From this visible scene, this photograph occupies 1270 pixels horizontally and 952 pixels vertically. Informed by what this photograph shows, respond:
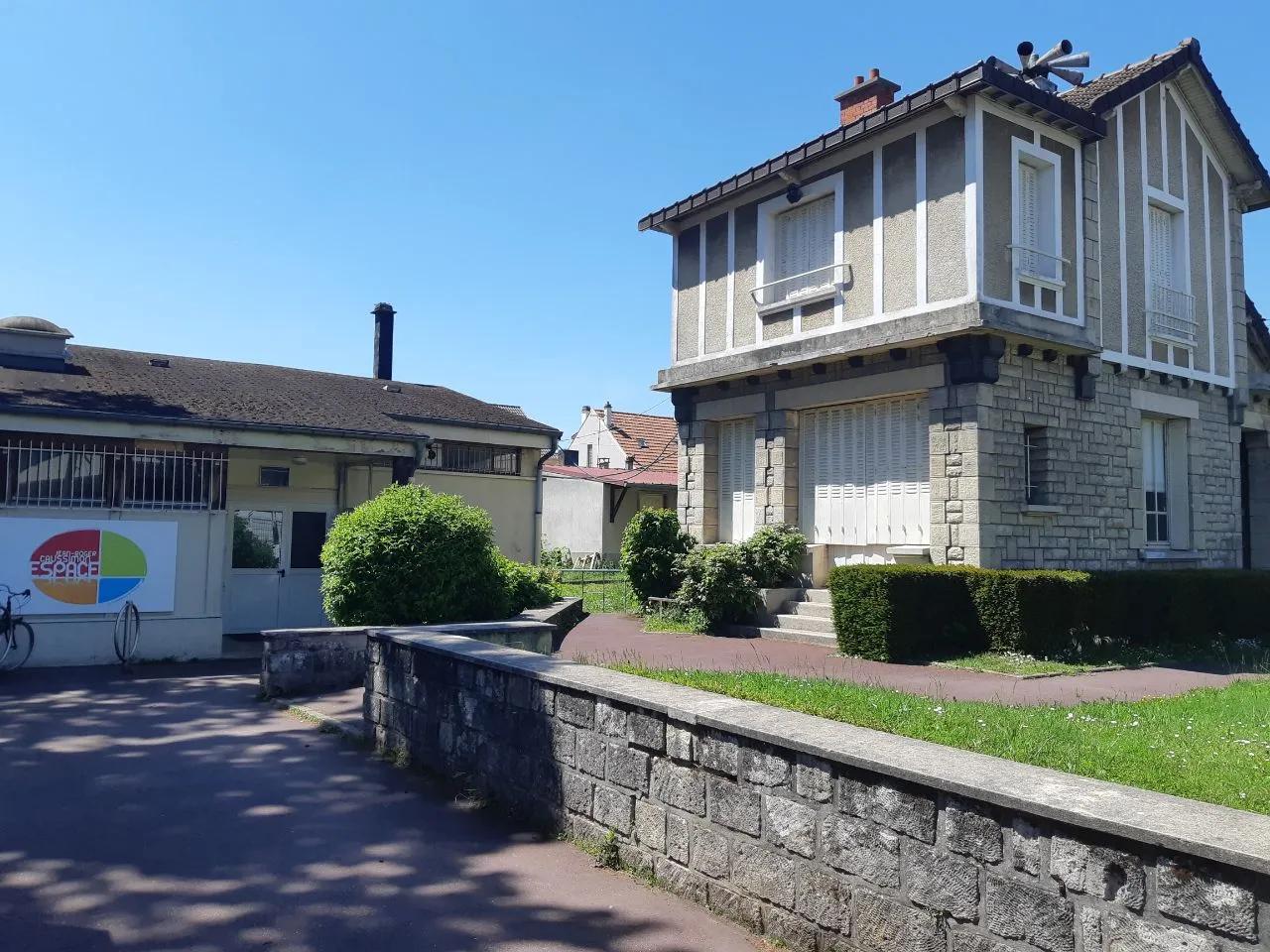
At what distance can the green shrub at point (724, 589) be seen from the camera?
46.9 ft

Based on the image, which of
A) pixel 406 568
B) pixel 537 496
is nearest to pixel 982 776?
pixel 406 568

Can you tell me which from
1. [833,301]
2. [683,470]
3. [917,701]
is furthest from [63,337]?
[917,701]

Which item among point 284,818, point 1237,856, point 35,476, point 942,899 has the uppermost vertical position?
point 35,476

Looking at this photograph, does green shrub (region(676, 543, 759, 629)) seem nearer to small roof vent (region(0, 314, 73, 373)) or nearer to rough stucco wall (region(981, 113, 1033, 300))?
rough stucco wall (region(981, 113, 1033, 300))

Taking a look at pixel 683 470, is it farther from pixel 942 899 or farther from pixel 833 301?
pixel 942 899

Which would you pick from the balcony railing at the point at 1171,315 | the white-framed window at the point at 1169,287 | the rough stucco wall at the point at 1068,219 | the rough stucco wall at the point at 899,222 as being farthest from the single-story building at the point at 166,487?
the white-framed window at the point at 1169,287

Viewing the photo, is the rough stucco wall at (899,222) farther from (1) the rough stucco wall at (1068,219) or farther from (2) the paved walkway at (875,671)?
(2) the paved walkway at (875,671)

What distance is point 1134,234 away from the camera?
50.6 feet

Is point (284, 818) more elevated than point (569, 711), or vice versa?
point (569, 711)

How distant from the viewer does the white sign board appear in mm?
11359

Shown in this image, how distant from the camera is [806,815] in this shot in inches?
150

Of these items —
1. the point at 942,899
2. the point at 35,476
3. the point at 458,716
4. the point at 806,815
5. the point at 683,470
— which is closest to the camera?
the point at 942,899

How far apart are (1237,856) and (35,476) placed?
1268 cm

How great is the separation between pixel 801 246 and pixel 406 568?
354 inches
